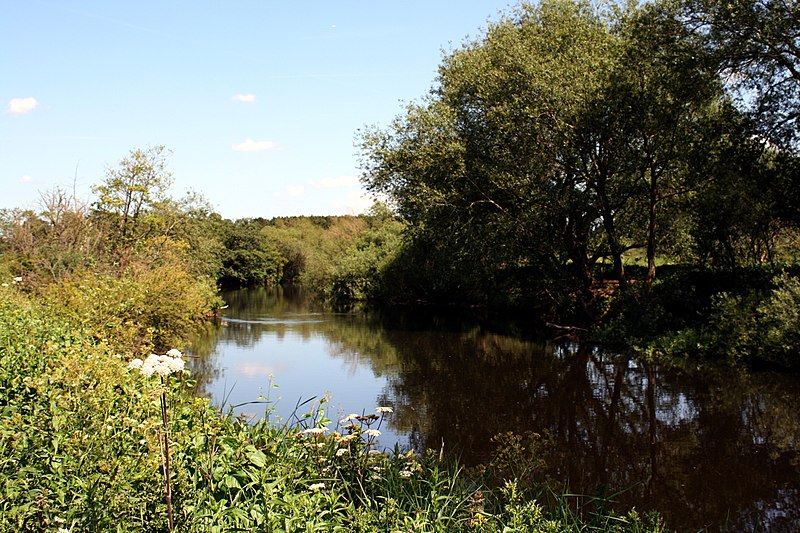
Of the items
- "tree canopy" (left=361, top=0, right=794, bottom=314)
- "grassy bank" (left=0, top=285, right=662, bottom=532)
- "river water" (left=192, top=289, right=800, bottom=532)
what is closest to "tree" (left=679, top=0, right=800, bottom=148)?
"tree canopy" (left=361, top=0, right=794, bottom=314)

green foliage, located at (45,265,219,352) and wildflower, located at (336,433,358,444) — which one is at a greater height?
green foliage, located at (45,265,219,352)

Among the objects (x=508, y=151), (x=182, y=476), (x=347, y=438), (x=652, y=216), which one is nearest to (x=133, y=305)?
(x=347, y=438)

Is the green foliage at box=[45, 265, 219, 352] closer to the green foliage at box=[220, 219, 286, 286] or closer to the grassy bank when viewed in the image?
the grassy bank

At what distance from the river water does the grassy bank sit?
89 centimetres

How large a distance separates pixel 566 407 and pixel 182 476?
29.4 ft

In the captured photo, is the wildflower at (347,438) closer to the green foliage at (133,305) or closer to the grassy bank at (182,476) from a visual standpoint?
the grassy bank at (182,476)

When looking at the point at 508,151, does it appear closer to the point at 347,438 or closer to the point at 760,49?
the point at 760,49

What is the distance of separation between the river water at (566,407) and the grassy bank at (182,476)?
889 millimetres

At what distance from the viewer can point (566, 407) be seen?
466 inches

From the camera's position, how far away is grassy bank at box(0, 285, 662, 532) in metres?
4.14

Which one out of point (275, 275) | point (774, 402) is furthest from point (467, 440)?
point (275, 275)

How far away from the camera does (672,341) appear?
16719 millimetres

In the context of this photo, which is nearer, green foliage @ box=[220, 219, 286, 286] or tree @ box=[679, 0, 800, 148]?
tree @ box=[679, 0, 800, 148]

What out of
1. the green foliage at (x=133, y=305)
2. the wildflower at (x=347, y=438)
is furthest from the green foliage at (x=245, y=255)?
the wildflower at (x=347, y=438)
